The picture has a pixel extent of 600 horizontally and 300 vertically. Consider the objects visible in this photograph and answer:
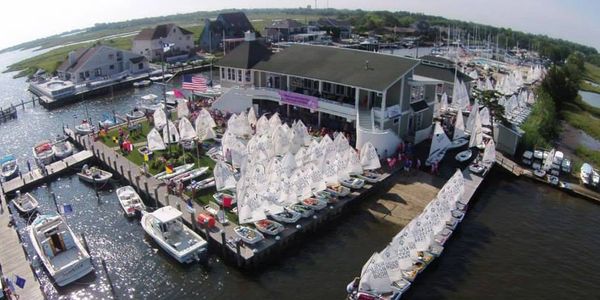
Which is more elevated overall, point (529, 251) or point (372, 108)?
point (372, 108)

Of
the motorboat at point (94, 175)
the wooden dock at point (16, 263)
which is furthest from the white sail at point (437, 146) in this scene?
the wooden dock at point (16, 263)

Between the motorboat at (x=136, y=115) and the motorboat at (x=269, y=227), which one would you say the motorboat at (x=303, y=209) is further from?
the motorboat at (x=136, y=115)

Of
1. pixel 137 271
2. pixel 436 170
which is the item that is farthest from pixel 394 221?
pixel 137 271

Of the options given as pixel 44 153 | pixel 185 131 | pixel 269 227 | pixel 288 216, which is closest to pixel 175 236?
pixel 269 227

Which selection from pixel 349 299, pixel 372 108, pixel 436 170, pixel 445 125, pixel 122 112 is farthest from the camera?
pixel 122 112

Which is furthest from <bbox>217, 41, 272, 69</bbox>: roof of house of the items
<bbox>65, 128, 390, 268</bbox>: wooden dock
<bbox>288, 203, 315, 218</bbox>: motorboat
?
<bbox>288, 203, 315, 218</bbox>: motorboat

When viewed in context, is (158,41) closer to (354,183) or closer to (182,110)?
(182,110)

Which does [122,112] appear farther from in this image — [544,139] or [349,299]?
[544,139]

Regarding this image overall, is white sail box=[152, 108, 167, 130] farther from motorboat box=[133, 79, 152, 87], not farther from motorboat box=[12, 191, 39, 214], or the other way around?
motorboat box=[133, 79, 152, 87]
